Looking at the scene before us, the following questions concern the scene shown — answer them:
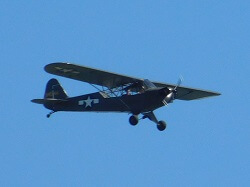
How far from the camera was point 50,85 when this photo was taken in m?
38.7

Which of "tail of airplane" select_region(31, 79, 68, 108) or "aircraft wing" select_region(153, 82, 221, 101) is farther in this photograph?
"aircraft wing" select_region(153, 82, 221, 101)

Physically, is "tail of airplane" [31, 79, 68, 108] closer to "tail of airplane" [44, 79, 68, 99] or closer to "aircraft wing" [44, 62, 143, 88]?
"tail of airplane" [44, 79, 68, 99]

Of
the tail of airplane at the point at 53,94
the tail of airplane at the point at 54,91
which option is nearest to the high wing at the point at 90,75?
the tail of airplane at the point at 53,94

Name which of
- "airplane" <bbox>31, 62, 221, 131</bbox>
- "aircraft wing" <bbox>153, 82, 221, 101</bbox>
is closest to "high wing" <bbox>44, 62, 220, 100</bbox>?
"airplane" <bbox>31, 62, 221, 131</bbox>

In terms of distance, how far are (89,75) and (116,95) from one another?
1.38 metres

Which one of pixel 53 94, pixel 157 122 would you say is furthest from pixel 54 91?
pixel 157 122

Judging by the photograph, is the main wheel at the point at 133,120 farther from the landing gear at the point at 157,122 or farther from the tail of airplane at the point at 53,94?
the tail of airplane at the point at 53,94

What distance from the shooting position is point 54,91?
126 ft

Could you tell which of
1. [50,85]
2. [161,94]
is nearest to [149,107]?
[161,94]

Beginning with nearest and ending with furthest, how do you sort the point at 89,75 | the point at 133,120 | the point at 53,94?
the point at 133,120, the point at 89,75, the point at 53,94

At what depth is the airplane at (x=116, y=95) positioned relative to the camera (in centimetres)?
3359

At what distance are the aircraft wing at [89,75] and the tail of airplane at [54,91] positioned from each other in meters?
2.89

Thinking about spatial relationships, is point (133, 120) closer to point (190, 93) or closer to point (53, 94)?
point (190, 93)

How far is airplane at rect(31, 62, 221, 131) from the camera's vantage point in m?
33.6
